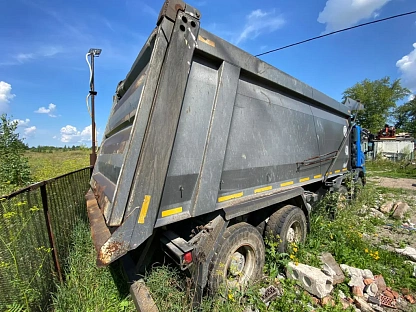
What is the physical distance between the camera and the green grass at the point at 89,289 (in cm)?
214

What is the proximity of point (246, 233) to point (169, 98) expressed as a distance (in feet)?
5.79

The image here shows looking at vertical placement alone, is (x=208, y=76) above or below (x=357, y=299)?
above

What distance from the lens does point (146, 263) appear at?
7.49 ft

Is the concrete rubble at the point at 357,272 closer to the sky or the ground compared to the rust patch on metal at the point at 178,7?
closer to the ground

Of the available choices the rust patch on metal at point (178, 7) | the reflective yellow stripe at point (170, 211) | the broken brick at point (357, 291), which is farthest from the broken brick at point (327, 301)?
the rust patch on metal at point (178, 7)


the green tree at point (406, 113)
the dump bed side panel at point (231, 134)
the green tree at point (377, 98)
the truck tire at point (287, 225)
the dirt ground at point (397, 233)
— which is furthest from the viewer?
the green tree at point (406, 113)

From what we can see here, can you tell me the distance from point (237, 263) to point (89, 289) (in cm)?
170

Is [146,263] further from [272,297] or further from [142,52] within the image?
[142,52]

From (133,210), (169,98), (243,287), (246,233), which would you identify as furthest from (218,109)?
(243,287)

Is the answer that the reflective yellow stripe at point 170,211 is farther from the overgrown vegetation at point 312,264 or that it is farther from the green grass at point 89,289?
the green grass at point 89,289

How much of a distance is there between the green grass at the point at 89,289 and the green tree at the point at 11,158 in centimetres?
383

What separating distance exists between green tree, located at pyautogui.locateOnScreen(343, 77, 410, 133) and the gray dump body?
34469mm

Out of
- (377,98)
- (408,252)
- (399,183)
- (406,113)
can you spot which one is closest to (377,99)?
(377,98)

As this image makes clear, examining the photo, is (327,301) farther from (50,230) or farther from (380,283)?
(50,230)
